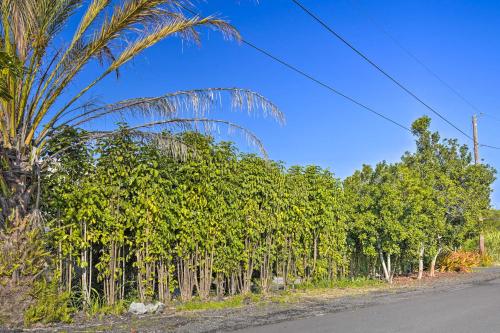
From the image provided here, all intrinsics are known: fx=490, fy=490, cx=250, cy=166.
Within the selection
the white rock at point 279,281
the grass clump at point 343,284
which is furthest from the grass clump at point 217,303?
the grass clump at point 343,284

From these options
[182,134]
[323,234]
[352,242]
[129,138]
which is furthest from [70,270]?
[352,242]

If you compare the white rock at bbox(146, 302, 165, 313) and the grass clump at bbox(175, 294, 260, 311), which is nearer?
the white rock at bbox(146, 302, 165, 313)

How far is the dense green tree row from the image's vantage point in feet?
29.6

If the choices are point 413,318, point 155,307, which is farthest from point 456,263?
point 155,307

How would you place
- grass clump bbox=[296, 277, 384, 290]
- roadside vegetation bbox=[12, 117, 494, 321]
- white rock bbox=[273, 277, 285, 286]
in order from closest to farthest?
roadside vegetation bbox=[12, 117, 494, 321] → white rock bbox=[273, 277, 285, 286] → grass clump bbox=[296, 277, 384, 290]

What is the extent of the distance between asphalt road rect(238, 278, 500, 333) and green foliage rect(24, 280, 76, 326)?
3062 millimetres

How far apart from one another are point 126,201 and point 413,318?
581cm

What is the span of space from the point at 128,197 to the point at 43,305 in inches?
100

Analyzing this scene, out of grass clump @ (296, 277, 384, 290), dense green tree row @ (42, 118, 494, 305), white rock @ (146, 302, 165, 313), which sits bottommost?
grass clump @ (296, 277, 384, 290)

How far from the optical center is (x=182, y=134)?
10445 millimetres

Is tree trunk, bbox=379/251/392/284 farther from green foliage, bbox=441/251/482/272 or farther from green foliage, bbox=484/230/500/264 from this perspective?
green foliage, bbox=484/230/500/264

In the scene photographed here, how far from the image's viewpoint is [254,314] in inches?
365

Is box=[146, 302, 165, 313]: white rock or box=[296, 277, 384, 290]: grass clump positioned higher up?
box=[146, 302, 165, 313]: white rock

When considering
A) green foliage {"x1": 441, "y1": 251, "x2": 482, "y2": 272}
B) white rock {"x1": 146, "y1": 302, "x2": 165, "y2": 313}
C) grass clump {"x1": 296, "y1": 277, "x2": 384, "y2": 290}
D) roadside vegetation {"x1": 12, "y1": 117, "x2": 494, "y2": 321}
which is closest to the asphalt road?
white rock {"x1": 146, "y1": 302, "x2": 165, "y2": 313}
